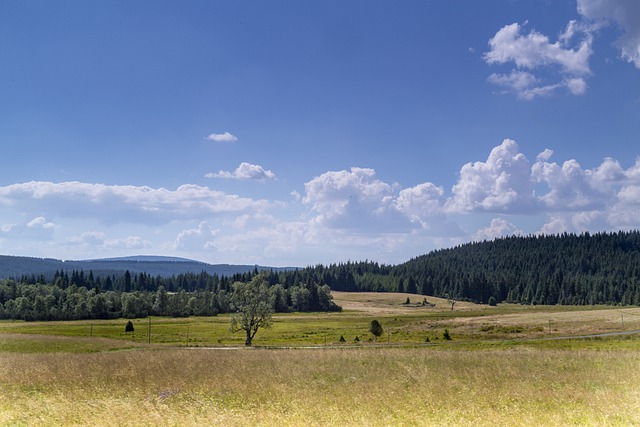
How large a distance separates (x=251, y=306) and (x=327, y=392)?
54.2m

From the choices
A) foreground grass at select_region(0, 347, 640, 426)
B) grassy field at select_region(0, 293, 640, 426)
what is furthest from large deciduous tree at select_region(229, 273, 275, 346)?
foreground grass at select_region(0, 347, 640, 426)

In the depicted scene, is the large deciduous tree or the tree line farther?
the tree line

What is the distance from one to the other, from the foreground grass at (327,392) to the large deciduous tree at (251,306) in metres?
41.5

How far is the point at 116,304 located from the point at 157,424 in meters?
167

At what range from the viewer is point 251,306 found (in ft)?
239

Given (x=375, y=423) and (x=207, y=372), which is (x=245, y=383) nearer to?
(x=207, y=372)

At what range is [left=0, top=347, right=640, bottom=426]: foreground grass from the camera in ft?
49.5

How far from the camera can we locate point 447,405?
674 inches

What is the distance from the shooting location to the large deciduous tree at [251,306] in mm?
72625

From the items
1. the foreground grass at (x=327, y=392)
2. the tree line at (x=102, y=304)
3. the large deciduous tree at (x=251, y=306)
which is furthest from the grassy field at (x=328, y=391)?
the tree line at (x=102, y=304)

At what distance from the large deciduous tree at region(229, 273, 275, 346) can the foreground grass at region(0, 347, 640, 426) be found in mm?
41455

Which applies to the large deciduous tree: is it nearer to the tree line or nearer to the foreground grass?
the foreground grass

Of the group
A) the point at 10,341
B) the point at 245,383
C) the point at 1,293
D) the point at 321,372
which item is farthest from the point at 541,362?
the point at 1,293

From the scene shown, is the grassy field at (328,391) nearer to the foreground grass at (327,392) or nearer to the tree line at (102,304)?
the foreground grass at (327,392)
